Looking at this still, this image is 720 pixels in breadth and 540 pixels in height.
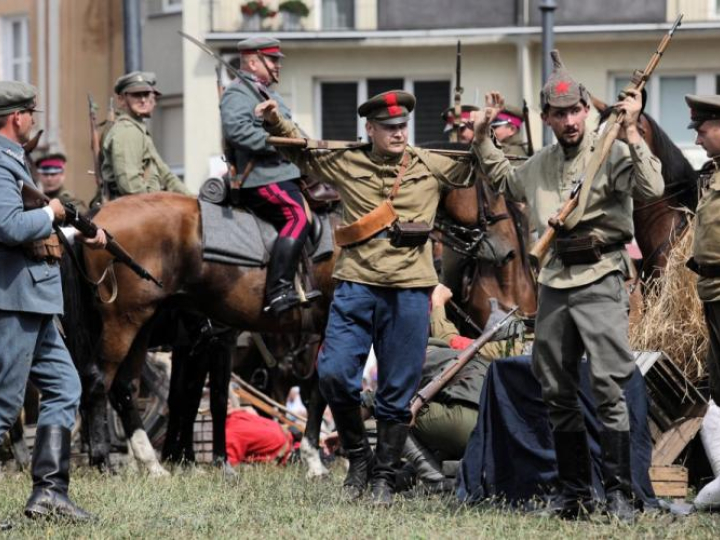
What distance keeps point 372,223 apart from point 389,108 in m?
0.68

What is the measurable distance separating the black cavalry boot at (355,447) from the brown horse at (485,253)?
304cm

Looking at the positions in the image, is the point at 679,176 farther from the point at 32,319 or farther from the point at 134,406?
the point at 32,319

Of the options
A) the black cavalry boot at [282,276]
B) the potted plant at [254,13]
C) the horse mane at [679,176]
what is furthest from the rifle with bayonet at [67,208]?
the potted plant at [254,13]

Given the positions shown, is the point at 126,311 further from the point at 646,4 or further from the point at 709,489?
the point at 646,4

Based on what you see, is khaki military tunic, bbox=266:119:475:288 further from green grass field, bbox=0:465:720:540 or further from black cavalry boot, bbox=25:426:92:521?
black cavalry boot, bbox=25:426:92:521

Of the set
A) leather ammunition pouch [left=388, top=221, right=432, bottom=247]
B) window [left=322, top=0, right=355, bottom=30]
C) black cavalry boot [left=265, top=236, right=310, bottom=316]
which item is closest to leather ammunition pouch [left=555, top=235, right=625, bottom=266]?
leather ammunition pouch [left=388, top=221, right=432, bottom=247]

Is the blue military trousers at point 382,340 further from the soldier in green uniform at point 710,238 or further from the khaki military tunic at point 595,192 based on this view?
the soldier in green uniform at point 710,238

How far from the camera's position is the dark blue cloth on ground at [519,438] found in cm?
969

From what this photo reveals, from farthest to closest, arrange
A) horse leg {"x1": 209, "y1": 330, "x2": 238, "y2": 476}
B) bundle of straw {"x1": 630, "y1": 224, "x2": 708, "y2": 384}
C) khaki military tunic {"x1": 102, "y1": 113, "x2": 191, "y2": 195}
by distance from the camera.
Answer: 1. khaki military tunic {"x1": 102, "y1": 113, "x2": 191, "y2": 195}
2. horse leg {"x1": 209, "y1": 330, "x2": 238, "y2": 476}
3. bundle of straw {"x1": 630, "y1": 224, "x2": 708, "y2": 384}

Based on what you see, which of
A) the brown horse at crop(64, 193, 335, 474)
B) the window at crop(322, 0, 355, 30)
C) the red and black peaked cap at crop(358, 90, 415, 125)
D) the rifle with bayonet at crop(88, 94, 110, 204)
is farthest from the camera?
the window at crop(322, 0, 355, 30)

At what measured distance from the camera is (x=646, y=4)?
90.9ft

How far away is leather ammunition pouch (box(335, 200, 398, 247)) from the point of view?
9.80 m

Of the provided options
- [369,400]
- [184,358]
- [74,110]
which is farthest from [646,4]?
[369,400]

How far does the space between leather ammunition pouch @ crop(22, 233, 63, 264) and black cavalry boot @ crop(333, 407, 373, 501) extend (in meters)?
2.00
